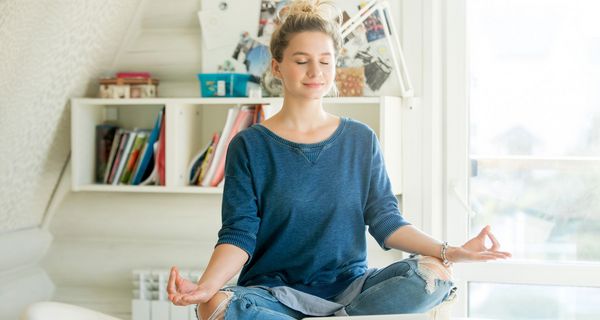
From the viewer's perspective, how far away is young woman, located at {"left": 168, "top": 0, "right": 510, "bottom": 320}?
73.6 inches

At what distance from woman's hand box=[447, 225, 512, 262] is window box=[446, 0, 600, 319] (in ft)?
3.46

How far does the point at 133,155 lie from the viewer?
9.45ft

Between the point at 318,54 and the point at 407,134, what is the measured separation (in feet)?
3.18

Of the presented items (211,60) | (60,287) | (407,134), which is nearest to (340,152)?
(407,134)

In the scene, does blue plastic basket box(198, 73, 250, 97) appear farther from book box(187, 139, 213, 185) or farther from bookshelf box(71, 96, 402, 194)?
book box(187, 139, 213, 185)

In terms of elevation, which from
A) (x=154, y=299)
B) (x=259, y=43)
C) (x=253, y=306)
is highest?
(x=259, y=43)

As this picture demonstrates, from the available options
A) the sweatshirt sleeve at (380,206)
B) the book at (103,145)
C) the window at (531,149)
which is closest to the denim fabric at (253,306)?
the sweatshirt sleeve at (380,206)

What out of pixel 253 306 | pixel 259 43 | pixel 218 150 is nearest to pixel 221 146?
pixel 218 150

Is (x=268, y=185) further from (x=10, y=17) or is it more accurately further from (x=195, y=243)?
(x=195, y=243)

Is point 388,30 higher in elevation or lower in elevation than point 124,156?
higher

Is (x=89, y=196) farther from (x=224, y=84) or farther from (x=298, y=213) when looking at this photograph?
(x=298, y=213)

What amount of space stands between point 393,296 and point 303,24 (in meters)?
0.64

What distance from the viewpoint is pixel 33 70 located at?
8.46 ft

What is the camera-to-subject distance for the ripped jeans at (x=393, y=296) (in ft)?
5.37
